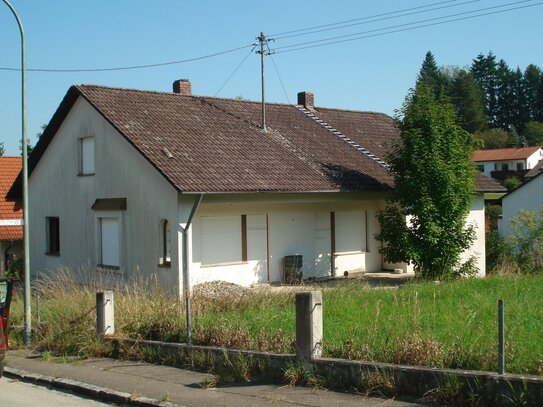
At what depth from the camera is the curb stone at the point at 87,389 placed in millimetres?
9094

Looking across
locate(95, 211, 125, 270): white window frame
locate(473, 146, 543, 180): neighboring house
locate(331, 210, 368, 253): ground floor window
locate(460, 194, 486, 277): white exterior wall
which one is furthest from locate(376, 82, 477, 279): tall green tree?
locate(473, 146, 543, 180): neighboring house

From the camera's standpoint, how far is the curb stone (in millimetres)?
9094

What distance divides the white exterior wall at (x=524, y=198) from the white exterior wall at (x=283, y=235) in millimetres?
19250

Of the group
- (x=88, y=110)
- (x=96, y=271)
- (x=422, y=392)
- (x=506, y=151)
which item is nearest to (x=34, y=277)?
(x=96, y=271)

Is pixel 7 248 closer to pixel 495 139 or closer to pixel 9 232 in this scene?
pixel 9 232

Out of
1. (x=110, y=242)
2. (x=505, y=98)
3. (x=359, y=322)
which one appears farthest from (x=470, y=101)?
(x=359, y=322)

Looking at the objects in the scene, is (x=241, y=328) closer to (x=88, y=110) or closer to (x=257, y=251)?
(x=257, y=251)

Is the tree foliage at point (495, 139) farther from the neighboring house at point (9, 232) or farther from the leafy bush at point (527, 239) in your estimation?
the neighboring house at point (9, 232)

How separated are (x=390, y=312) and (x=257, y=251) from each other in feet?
31.8

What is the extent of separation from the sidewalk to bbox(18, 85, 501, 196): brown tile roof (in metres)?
6.94

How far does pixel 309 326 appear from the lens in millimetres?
9359

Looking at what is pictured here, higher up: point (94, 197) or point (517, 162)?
point (517, 162)

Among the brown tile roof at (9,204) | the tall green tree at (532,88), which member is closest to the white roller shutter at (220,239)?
the brown tile roof at (9,204)

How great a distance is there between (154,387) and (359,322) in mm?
3125
